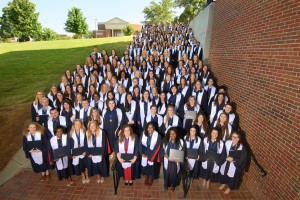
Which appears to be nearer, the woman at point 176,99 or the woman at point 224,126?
the woman at point 224,126

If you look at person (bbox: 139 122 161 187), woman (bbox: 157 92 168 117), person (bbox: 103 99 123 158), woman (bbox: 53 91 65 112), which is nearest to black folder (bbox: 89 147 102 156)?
person (bbox: 139 122 161 187)

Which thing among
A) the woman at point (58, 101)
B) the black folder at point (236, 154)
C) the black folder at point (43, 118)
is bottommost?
the black folder at point (236, 154)

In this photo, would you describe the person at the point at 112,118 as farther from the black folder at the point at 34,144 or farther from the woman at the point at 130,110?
the black folder at the point at 34,144

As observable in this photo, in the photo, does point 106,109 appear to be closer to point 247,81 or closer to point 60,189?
point 60,189

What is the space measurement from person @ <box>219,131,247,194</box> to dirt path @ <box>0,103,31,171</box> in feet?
18.7

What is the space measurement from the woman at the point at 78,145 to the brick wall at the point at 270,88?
12.5 feet

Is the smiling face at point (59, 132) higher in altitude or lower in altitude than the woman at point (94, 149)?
higher

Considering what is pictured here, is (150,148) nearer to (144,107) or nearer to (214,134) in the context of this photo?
(214,134)

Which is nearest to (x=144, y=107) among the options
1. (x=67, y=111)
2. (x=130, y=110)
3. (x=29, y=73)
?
(x=130, y=110)

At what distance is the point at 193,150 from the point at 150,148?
3.08 ft

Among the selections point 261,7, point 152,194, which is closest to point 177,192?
point 152,194

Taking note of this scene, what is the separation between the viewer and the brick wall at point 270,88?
3.52m

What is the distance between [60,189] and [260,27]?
5746 mm

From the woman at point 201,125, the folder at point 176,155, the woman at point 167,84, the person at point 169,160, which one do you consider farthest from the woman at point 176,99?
the folder at point 176,155
